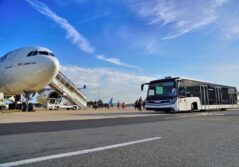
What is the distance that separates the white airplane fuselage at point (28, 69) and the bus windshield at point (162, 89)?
25.2ft

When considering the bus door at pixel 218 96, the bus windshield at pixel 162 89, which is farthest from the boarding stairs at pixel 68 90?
the bus door at pixel 218 96

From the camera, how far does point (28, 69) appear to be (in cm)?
→ 2359

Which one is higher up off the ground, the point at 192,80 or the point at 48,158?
the point at 192,80

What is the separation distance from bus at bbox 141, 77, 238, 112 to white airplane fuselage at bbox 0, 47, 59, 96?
25.0 feet

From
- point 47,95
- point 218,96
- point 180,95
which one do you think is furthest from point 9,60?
point 218,96

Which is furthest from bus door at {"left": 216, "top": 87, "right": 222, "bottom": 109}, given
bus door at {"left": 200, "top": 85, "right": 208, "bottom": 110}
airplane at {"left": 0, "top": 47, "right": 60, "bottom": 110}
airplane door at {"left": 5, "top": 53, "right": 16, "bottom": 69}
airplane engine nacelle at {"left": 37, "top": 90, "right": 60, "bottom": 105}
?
airplane engine nacelle at {"left": 37, "top": 90, "right": 60, "bottom": 105}

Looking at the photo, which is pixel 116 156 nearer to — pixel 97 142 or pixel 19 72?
pixel 97 142

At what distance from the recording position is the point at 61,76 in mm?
38250

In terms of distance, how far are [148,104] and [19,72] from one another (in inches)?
412

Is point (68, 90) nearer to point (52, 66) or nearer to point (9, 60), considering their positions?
point (9, 60)

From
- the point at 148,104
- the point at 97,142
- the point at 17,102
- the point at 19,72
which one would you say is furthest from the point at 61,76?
the point at 97,142

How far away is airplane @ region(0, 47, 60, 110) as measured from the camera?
23.4m

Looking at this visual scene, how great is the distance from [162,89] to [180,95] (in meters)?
1.49

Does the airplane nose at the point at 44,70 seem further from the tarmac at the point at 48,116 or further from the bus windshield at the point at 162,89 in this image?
the bus windshield at the point at 162,89
